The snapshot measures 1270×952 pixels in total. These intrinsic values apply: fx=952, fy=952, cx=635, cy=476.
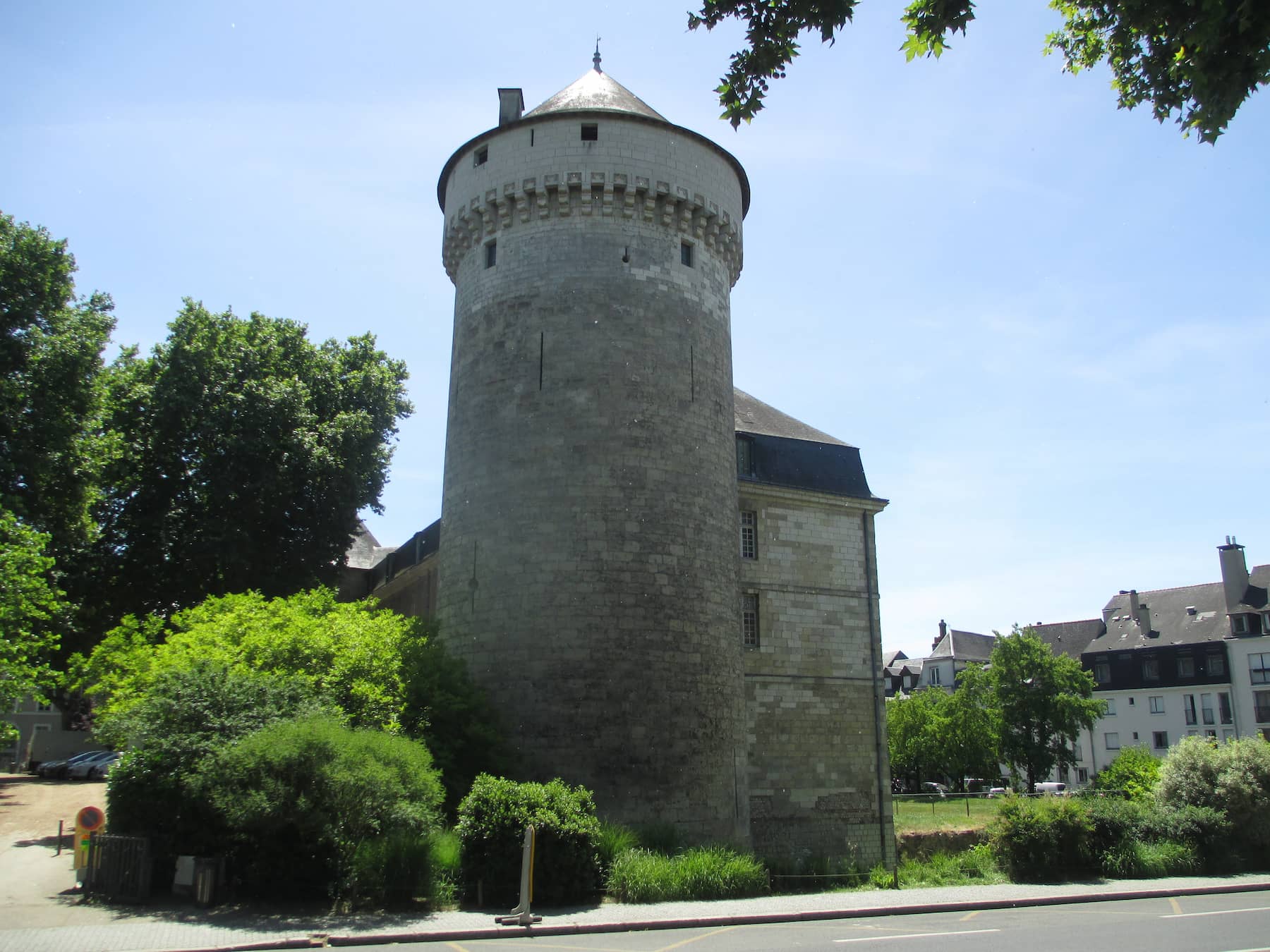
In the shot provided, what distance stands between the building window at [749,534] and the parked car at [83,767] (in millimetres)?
20226

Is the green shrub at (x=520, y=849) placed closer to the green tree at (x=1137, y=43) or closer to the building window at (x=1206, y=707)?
the green tree at (x=1137, y=43)

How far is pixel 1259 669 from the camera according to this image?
155ft

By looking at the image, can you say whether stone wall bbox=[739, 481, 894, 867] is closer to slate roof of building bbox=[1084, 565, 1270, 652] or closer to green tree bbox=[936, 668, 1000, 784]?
green tree bbox=[936, 668, 1000, 784]

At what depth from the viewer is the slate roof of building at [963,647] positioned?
67.3 m

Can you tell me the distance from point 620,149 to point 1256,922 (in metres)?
A: 15.9

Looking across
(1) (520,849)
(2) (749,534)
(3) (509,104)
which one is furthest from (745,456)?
(1) (520,849)

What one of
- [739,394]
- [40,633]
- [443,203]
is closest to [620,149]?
[443,203]

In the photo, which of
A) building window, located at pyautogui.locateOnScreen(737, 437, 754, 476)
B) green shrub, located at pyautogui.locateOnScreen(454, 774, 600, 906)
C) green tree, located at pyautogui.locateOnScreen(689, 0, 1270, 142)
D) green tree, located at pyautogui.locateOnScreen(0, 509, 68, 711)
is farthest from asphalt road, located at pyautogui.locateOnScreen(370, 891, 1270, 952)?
building window, located at pyautogui.locateOnScreen(737, 437, 754, 476)

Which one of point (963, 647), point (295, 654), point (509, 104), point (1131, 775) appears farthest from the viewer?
point (963, 647)

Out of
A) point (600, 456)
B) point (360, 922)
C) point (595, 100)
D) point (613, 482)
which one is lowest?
point (360, 922)

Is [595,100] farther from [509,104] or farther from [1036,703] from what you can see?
[1036,703]

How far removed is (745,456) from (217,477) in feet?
43.2

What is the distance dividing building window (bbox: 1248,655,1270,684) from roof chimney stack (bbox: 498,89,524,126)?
151ft

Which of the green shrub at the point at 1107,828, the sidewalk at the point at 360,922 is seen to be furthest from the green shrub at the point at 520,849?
the green shrub at the point at 1107,828
